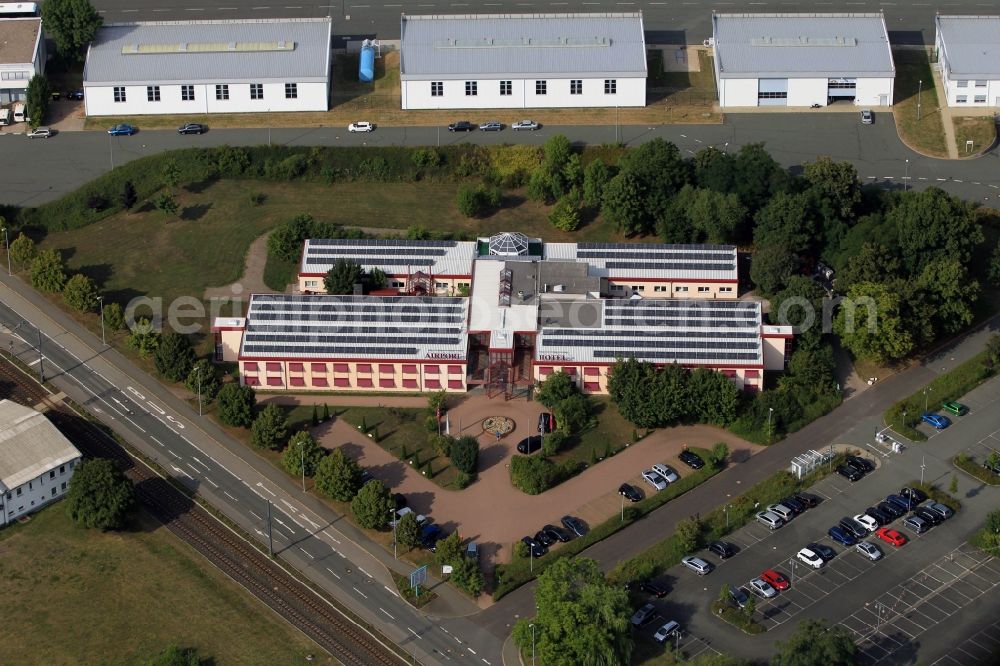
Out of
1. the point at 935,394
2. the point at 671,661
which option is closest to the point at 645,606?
the point at 671,661

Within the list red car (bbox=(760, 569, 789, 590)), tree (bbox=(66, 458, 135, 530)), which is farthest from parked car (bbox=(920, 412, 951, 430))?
tree (bbox=(66, 458, 135, 530))

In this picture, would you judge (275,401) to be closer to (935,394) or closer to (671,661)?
(671,661)

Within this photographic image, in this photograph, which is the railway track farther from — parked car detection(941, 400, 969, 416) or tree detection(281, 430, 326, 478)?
parked car detection(941, 400, 969, 416)

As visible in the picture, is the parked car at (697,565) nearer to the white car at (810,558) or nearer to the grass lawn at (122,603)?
the white car at (810,558)

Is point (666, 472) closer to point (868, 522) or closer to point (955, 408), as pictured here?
point (868, 522)

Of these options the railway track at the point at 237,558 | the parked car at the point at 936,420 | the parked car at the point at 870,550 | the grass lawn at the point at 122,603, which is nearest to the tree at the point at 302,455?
the railway track at the point at 237,558

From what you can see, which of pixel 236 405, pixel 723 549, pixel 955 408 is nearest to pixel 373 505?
pixel 236 405
